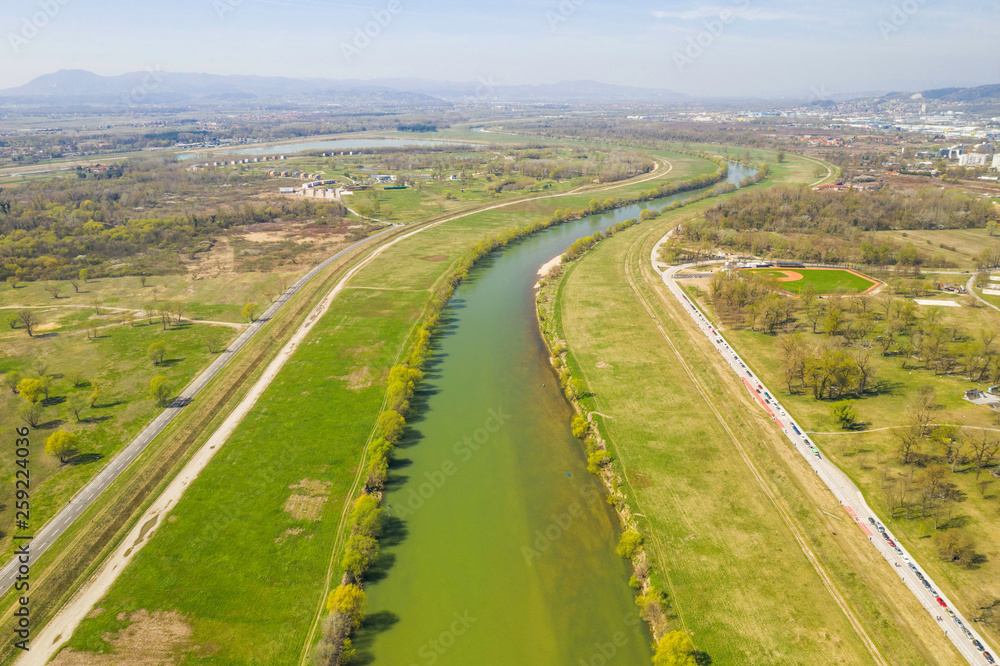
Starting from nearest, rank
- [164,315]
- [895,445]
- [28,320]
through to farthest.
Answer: [895,445], [28,320], [164,315]

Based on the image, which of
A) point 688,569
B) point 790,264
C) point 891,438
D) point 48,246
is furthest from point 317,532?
point 48,246

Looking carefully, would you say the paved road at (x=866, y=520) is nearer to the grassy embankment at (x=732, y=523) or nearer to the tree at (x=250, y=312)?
the grassy embankment at (x=732, y=523)

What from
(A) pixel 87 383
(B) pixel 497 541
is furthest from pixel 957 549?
(A) pixel 87 383

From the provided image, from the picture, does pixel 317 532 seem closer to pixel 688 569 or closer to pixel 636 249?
pixel 688 569

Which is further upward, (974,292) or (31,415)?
(974,292)

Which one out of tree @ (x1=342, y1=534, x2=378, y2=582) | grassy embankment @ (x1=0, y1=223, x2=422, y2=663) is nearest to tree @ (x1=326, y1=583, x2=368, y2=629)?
tree @ (x1=342, y1=534, x2=378, y2=582)

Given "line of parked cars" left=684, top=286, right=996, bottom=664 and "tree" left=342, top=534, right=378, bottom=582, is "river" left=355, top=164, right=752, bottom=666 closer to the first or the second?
"tree" left=342, top=534, right=378, bottom=582

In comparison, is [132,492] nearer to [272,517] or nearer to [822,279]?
[272,517]
